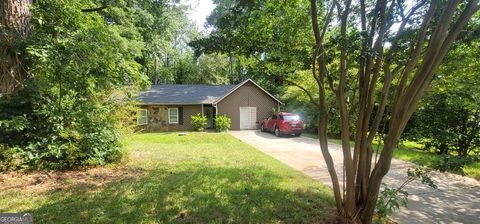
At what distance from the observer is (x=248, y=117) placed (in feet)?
74.7

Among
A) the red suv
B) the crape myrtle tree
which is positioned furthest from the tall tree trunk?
the red suv

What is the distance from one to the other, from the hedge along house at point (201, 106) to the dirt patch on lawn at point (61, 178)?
14.5m

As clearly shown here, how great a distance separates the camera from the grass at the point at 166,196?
4.02m

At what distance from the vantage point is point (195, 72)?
3588 centimetres

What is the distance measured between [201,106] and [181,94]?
2.10 metres

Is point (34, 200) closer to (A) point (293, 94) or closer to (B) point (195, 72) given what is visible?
(A) point (293, 94)

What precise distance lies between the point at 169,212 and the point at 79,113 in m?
4.01

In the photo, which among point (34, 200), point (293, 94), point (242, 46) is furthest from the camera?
point (293, 94)

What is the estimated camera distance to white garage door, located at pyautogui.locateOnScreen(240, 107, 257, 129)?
22.5 meters

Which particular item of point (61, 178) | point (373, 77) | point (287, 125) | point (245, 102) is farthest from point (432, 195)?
point (245, 102)

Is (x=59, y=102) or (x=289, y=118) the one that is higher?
(x=59, y=102)

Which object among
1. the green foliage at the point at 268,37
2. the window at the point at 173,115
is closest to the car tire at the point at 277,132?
the window at the point at 173,115

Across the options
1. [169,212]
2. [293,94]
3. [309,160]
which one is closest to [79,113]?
[169,212]

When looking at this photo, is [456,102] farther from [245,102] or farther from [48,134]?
[245,102]
